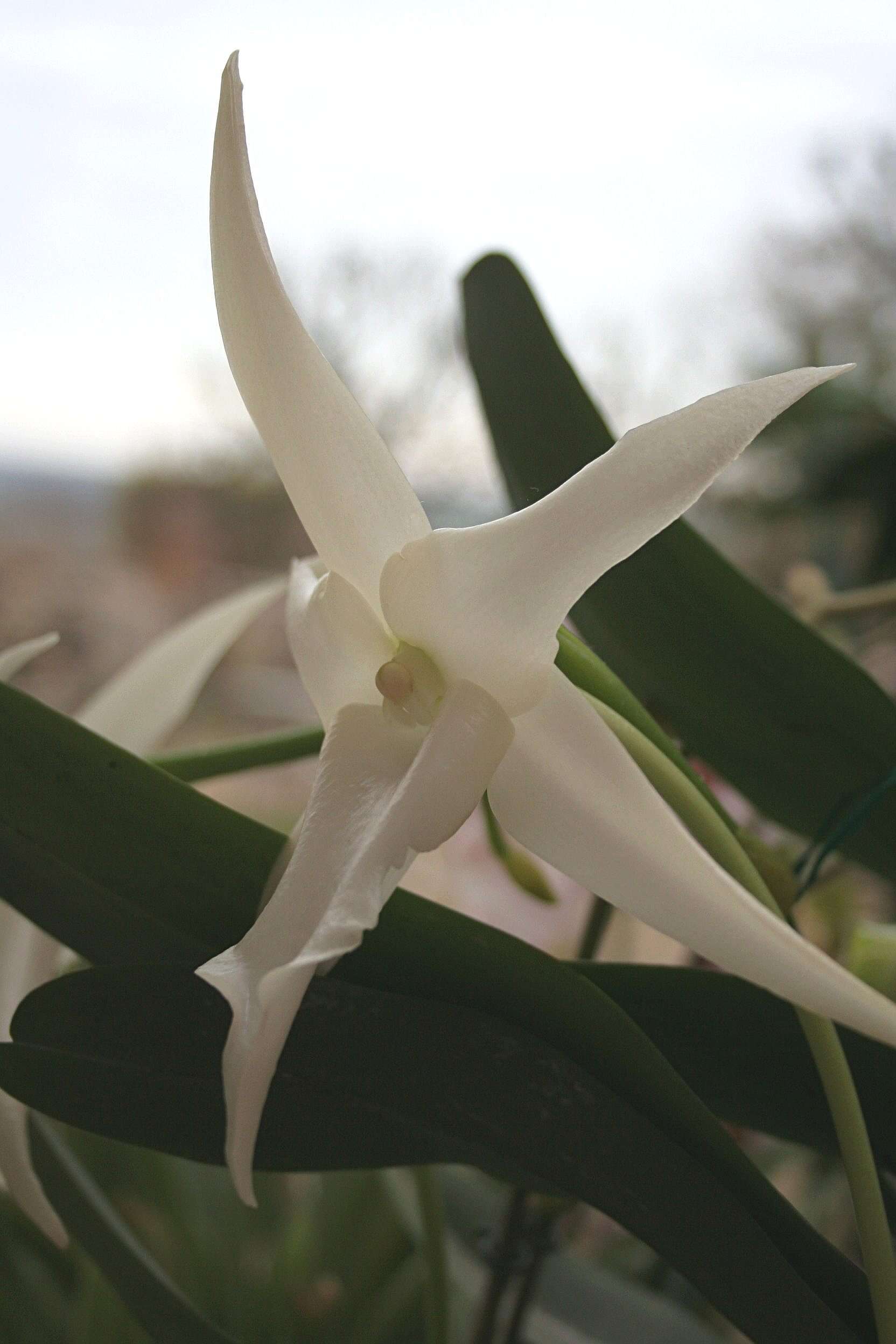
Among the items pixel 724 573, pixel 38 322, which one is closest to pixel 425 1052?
pixel 724 573

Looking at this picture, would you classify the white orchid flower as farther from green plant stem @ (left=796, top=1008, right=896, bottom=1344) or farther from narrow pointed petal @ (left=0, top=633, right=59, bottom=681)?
green plant stem @ (left=796, top=1008, right=896, bottom=1344)

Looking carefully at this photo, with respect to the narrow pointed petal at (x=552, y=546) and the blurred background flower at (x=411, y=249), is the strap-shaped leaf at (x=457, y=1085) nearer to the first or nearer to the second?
the narrow pointed petal at (x=552, y=546)

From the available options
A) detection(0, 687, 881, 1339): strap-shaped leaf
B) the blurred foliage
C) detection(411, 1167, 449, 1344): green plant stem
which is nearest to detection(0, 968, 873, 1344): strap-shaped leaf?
detection(0, 687, 881, 1339): strap-shaped leaf

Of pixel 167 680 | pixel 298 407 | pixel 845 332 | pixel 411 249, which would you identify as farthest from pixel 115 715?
pixel 845 332

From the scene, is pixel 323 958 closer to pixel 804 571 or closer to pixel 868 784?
pixel 868 784

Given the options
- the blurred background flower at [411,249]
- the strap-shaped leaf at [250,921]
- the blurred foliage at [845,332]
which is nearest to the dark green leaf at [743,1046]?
the strap-shaped leaf at [250,921]
